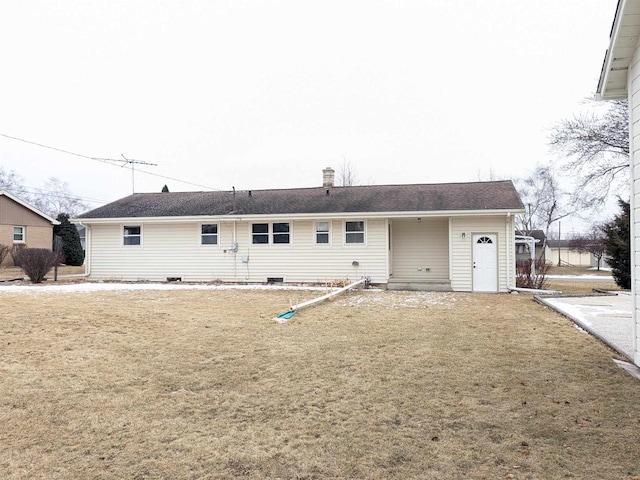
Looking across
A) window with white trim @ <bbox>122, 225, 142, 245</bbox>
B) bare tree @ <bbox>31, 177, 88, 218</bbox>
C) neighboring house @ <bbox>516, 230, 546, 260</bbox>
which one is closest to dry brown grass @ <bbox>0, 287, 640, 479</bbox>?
window with white trim @ <bbox>122, 225, 142, 245</bbox>

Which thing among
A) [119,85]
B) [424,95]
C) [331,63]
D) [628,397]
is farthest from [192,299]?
[424,95]

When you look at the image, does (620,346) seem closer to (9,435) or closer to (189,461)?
(189,461)

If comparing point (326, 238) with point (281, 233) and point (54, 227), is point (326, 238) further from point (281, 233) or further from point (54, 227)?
point (54, 227)

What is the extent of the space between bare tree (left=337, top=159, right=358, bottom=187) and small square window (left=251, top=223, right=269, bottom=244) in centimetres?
2599

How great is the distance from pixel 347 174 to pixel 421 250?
1058 inches

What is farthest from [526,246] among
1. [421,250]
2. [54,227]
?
[54,227]

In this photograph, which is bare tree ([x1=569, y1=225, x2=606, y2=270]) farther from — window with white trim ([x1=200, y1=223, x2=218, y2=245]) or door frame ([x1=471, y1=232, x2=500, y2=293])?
window with white trim ([x1=200, y1=223, x2=218, y2=245])

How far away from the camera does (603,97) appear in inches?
256

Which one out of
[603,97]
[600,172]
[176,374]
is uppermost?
[600,172]

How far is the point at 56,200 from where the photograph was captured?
60281 mm

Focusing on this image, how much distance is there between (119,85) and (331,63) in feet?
33.1

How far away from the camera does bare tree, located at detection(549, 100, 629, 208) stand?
2155 cm

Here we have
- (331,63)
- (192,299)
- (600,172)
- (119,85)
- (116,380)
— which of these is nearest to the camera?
(116,380)

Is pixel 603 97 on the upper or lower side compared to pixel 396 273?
upper
